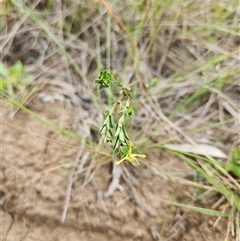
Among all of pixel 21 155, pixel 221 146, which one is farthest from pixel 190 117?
pixel 21 155

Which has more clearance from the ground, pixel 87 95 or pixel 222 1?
pixel 222 1

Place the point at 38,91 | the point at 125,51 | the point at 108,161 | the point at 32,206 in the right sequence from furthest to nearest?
1. the point at 125,51
2. the point at 38,91
3. the point at 108,161
4. the point at 32,206

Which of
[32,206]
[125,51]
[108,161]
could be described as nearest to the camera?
[32,206]

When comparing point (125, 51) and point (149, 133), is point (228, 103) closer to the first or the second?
point (149, 133)

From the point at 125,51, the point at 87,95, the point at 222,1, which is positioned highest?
the point at 222,1

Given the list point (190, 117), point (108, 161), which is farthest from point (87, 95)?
point (190, 117)

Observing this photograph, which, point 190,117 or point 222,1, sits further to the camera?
point 222,1
